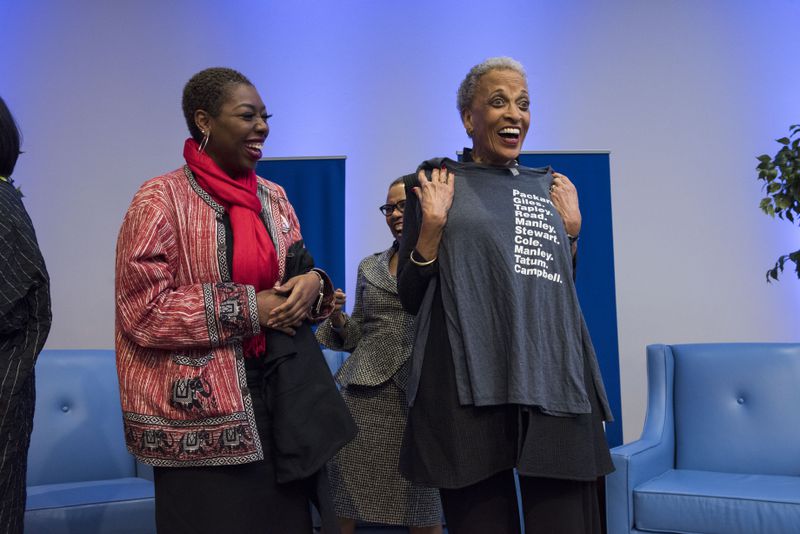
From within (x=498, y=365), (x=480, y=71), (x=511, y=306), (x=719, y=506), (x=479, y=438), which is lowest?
(x=719, y=506)

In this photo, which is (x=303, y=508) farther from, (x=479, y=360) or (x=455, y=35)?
(x=455, y=35)

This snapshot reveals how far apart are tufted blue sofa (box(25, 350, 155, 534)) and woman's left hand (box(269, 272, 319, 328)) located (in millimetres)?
1553

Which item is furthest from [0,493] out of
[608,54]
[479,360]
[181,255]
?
[608,54]

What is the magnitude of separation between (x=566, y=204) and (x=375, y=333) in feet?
3.49

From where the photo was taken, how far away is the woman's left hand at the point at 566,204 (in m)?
1.91

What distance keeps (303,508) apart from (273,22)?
12.7 feet

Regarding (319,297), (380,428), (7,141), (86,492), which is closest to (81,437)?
(86,492)

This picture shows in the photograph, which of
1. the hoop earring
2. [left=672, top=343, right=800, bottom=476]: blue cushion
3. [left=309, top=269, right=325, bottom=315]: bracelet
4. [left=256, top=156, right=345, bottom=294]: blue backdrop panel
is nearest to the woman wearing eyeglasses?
[left=309, top=269, right=325, bottom=315]: bracelet

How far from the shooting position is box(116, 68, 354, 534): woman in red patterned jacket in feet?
5.24

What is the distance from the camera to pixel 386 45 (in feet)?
16.3

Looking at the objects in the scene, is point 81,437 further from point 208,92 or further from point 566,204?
point 566,204

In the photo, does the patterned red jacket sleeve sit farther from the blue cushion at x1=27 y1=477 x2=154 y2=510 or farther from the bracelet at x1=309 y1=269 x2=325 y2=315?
the blue cushion at x1=27 y1=477 x2=154 y2=510

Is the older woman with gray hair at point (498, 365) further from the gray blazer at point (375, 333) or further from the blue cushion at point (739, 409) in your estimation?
the blue cushion at point (739, 409)

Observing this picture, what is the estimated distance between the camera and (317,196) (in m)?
4.52
